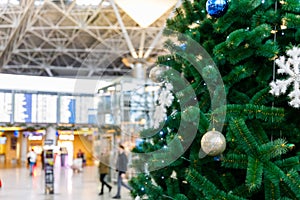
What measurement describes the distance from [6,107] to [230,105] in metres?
14.8

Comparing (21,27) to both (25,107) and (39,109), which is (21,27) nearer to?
(39,109)

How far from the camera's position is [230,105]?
2.86m

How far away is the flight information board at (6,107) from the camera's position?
53.8 feet

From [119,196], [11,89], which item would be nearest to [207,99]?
[119,196]

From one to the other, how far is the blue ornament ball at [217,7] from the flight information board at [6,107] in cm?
1424

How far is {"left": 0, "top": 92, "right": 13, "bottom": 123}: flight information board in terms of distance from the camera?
1641 centimetres

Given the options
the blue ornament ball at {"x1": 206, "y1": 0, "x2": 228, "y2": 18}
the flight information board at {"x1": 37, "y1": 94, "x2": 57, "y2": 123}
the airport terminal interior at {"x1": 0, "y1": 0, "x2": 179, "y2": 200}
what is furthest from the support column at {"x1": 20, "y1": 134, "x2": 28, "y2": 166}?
the blue ornament ball at {"x1": 206, "y1": 0, "x2": 228, "y2": 18}

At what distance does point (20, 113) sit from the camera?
672 inches

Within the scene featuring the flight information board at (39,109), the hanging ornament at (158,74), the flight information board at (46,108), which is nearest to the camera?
the hanging ornament at (158,74)

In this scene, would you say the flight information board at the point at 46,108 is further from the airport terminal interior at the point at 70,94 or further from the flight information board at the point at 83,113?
the flight information board at the point at 83,113

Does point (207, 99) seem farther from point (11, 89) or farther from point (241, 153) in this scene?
point (11, 89)

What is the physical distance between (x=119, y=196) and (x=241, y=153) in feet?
26.9

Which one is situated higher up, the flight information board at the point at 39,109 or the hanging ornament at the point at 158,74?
the flight information board at the point at 39,109

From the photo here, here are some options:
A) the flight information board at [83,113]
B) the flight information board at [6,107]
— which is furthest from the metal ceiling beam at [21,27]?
the flight information board at [83,113]
